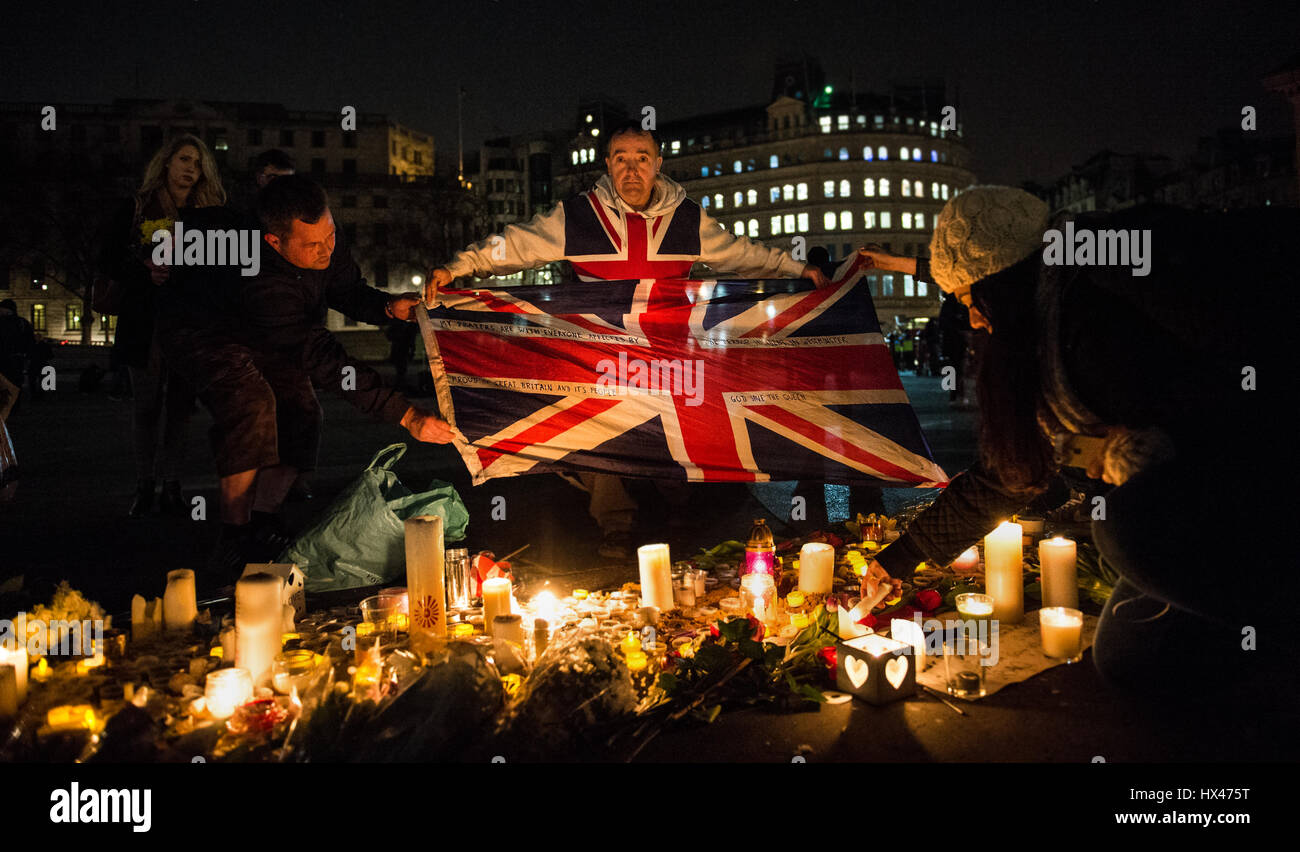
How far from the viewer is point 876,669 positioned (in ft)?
8.93

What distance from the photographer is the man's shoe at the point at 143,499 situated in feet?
19.6

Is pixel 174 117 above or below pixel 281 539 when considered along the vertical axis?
above

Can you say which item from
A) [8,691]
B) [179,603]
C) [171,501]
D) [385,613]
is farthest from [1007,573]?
[171,501]

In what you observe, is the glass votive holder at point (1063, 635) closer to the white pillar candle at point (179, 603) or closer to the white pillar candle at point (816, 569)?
the white pillar candle at point (816, 569)

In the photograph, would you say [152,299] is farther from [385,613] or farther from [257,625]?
[257,625]

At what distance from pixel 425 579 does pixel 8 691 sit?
1302 mm

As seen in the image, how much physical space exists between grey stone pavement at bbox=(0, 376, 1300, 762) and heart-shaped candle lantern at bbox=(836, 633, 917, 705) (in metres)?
0.05

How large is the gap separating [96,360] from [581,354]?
38.0 meters

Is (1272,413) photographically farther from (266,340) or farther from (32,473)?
(32,473)

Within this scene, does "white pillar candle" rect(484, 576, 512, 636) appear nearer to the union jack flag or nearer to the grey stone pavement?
the grey stone pavement

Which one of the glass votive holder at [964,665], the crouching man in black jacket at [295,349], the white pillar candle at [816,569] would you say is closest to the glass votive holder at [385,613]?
the crouching man in black jacket at [295,349]

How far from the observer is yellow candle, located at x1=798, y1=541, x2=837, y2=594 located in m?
3.78
